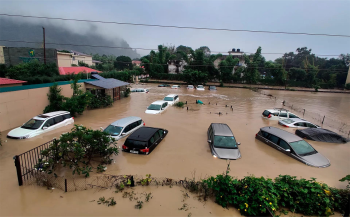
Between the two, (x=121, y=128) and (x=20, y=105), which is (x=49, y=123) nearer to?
(x=20, y=105)

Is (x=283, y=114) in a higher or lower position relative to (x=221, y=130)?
lower

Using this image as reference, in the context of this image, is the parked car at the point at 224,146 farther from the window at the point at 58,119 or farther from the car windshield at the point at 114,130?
the window at the point at 58,119

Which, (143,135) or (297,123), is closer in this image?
(143,135)

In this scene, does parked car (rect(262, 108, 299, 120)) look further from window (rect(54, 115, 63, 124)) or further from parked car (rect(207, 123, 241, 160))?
window (rect(54, 115, 63, 124))

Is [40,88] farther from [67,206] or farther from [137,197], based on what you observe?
[137,197]

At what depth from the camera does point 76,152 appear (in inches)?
291

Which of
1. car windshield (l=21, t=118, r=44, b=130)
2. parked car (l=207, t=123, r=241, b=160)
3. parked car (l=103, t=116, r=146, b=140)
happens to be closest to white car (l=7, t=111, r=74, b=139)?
car windshield (l=21, t=118, r=44, b=130)

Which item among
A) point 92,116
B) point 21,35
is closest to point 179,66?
point 92,116

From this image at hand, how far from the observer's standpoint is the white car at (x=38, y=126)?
10.8 meters

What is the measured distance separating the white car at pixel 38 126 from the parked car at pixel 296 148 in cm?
1359

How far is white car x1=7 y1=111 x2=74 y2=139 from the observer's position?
10.8 m

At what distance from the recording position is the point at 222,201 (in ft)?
19.4

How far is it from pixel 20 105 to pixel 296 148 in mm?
17748

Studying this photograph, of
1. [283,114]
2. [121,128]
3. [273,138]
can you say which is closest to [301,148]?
[273,138]
